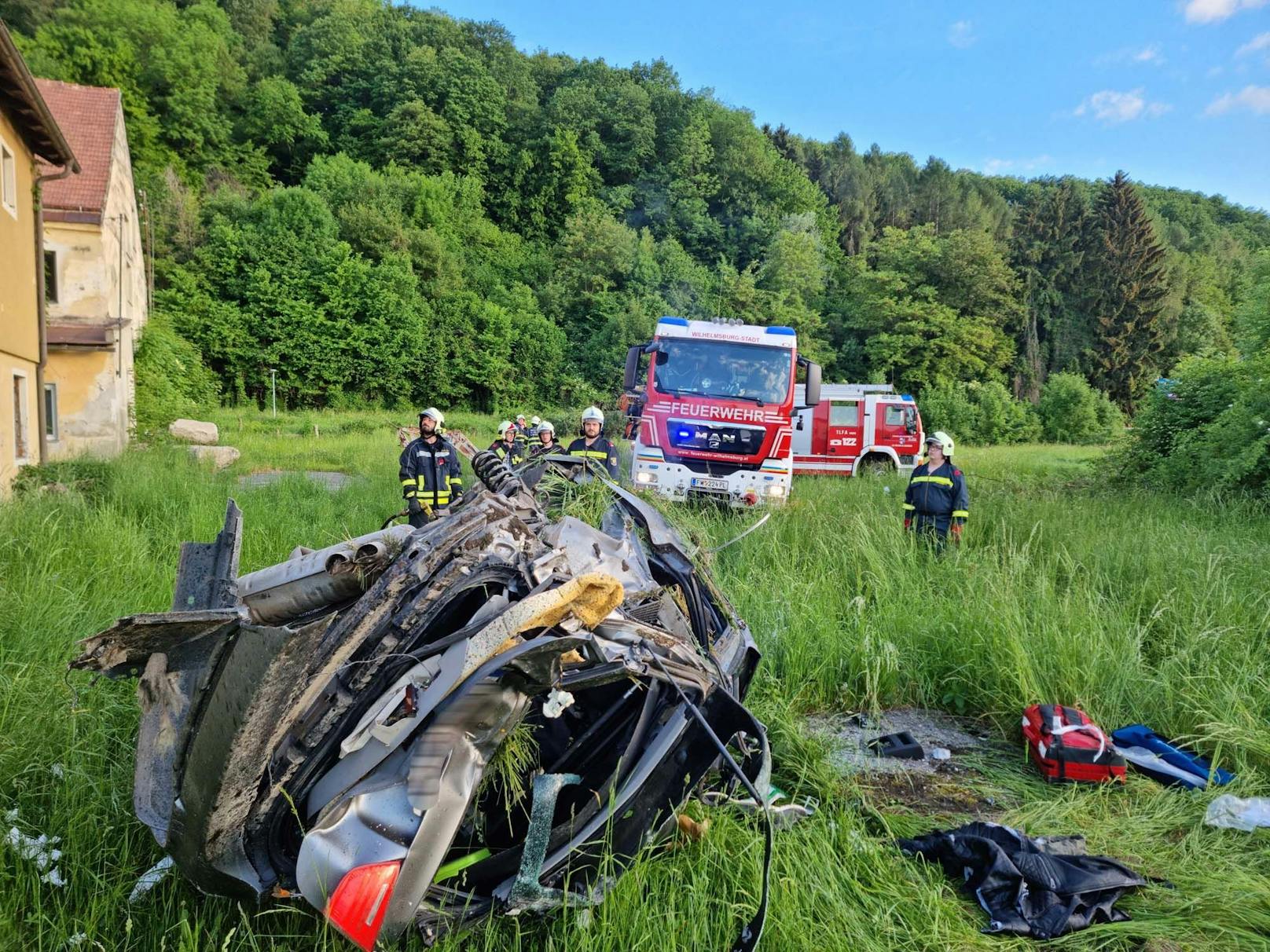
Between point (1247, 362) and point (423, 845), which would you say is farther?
point (1247, 362)

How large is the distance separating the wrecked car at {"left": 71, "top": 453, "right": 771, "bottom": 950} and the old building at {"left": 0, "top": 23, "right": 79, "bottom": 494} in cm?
941

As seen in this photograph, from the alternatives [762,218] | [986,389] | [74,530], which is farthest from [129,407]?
[762,218]

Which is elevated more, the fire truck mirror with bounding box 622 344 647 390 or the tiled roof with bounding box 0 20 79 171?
the tiled roof with bounding box 0 20 79 171

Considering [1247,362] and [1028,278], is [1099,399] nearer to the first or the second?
[1028,278]

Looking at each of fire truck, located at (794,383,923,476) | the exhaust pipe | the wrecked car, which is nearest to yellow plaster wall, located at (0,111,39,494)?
the exhaust pipe

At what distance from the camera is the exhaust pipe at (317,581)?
7.22 feet

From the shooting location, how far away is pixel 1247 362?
9.72m

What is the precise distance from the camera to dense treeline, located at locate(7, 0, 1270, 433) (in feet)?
112

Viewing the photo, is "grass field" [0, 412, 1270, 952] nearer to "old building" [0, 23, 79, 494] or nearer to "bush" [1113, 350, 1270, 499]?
"bush" [1113, 350, 1270, 499]

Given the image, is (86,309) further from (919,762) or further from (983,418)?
(983,418)

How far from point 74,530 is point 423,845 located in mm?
6072

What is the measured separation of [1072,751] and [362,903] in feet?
10.1

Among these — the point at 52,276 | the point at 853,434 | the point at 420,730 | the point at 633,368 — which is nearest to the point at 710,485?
the point at 633,368

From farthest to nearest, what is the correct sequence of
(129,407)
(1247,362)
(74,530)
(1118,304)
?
1. (1118,304)
2. (129,407)
3. (1247,362)
4. (74,530)
